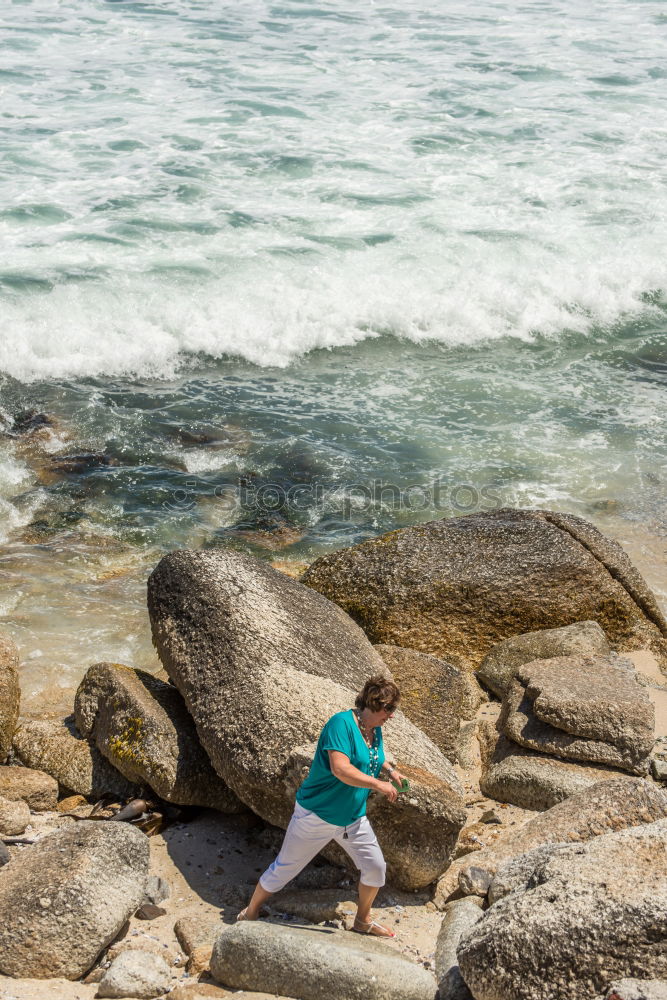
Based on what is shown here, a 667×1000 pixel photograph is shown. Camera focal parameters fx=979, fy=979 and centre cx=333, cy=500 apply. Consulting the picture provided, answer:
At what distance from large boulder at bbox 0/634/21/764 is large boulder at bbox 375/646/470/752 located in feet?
9.25

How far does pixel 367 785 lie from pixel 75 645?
4.09 m

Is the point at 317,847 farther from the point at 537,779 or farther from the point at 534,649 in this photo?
the point at 534,649

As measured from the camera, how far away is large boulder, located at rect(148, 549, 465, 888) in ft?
19.2

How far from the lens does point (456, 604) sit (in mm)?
8391

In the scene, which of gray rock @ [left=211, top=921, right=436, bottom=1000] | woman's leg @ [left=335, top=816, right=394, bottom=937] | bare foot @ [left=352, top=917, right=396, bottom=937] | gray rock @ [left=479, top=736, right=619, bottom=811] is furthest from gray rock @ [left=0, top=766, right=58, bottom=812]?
gray rock @ [left=479, top=736, right=619, bottom=811]

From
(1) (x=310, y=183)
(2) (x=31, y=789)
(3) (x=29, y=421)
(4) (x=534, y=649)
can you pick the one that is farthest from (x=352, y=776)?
(1) (x=310, y=183)

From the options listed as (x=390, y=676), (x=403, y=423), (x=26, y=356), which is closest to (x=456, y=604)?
(x=390, y=676)

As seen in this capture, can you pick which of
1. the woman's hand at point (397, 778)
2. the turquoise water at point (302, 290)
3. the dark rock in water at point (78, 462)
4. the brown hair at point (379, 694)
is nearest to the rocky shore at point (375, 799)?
the woman's hand at point (397, 778)

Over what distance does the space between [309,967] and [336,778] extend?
3.13 feet

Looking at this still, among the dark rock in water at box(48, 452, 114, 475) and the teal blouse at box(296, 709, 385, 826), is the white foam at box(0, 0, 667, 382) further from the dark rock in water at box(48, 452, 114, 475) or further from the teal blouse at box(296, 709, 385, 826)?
the teal blouse at box(296, 709, 385, 826)

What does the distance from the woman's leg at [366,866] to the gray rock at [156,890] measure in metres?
1.16

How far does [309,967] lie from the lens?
487cm

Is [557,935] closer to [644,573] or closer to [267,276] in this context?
[644,573]

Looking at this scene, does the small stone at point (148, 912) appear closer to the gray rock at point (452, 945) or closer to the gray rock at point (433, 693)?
the gray rock at point (452, 945)
